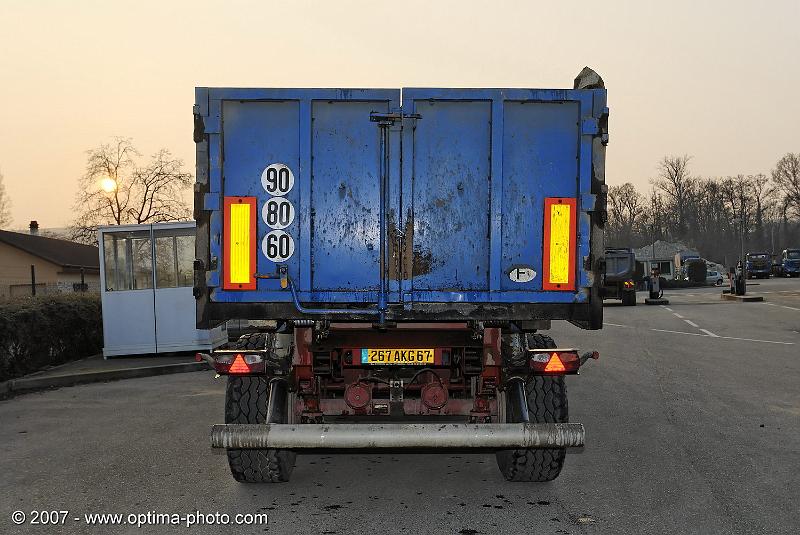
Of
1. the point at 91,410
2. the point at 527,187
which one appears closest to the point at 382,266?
the point at 527,187

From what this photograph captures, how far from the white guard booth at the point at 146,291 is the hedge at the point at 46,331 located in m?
0.70

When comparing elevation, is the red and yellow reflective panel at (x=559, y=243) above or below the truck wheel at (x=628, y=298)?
above

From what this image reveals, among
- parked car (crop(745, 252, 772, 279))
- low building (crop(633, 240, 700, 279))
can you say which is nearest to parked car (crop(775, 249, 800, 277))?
parked car (crop(745, 252, 772, 279))

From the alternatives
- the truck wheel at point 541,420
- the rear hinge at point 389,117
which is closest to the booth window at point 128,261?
the rear hinge at point 389,117

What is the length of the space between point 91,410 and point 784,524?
796 centimetres

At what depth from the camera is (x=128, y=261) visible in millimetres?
14719

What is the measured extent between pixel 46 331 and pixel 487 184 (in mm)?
10573

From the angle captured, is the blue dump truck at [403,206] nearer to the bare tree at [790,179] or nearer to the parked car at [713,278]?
the parked car at [713,278]

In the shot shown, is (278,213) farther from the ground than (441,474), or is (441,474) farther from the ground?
(278,213)

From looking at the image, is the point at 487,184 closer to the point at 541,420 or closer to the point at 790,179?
the point at 541,420

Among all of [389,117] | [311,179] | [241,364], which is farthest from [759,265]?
[241,364]

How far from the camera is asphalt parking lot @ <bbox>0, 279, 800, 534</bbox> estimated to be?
4.92m

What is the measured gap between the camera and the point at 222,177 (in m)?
5.42

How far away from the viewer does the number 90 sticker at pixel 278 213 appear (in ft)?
17.9
